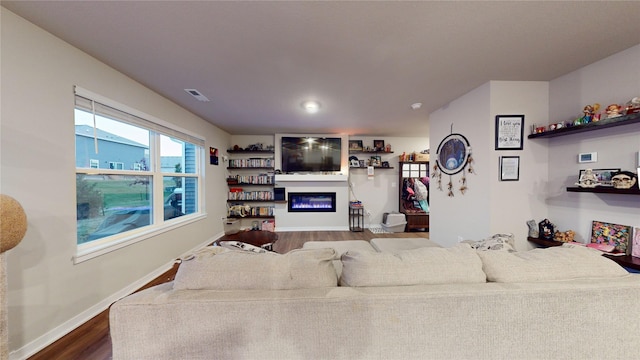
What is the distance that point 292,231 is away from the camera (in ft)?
16.0

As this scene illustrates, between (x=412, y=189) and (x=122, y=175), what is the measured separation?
5.22 m

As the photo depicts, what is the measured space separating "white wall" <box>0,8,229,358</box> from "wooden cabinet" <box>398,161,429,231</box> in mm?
5046

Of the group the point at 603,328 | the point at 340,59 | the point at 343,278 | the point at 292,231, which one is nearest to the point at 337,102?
the point at 340,59

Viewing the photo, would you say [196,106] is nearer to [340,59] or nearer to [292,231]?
[340,59]

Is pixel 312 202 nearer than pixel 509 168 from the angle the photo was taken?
No

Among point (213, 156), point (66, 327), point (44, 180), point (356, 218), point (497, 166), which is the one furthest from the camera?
point (356, 218)

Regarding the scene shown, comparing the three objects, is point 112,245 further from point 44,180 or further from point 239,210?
point 239,210

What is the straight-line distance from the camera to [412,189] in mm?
5066

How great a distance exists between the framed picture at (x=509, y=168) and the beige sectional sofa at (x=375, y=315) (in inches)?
65.1

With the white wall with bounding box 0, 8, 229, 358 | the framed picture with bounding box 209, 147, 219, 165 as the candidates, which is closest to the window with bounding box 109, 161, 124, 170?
the white wall with bounding box 0, 8, 229, 358

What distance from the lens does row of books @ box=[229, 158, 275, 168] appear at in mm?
4895

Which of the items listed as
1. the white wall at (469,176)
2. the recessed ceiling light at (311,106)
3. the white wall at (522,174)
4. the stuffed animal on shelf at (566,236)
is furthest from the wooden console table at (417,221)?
the recessed ceiling light at (311,106)

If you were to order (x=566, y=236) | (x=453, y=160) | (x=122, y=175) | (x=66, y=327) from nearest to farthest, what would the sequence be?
(x=66, y=327) < (x=566, y=236) < (x=122, y=175) < (x=453, y=160)

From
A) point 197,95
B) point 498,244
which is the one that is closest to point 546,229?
point 498,244
